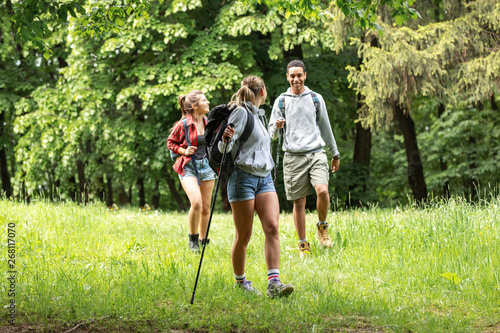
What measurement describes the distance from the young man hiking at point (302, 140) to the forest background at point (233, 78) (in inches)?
183

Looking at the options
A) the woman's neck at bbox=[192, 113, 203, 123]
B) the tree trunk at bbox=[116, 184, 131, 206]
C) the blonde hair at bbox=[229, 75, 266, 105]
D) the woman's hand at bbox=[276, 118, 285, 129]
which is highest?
the blonde hair at bbox=[229, 75, 266, 105]

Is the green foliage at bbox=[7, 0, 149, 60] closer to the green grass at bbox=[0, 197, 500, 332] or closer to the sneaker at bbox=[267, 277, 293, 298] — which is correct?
the green grass at bbox=[0, 197, 500, 332]

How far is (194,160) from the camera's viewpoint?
6207 millimetres

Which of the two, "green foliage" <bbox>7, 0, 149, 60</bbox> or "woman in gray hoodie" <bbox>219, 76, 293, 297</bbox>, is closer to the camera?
"woman in gray hoodie" <bbox>219, 76, 293, 297</bbox>

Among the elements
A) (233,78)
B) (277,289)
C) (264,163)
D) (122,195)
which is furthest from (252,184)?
(122,195)

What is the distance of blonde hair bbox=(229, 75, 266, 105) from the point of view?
4.37 meters

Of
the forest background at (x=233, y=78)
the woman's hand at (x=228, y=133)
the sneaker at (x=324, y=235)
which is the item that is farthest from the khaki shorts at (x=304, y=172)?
the forest background at (x=233, y=78)

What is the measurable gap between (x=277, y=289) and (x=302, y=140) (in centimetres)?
200

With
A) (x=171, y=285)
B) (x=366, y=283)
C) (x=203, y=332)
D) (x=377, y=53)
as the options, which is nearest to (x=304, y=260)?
(x=366, y=283)

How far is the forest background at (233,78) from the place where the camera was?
1162 centimetres

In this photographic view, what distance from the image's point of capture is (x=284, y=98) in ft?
19.1

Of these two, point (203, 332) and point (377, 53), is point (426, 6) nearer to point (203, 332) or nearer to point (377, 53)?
point (377, 53)

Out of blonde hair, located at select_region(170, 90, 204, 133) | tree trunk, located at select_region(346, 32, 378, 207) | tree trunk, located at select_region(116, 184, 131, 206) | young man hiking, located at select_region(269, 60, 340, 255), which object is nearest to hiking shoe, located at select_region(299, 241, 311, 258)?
young man hiking, located at select_region(269, 60, 340, 255)

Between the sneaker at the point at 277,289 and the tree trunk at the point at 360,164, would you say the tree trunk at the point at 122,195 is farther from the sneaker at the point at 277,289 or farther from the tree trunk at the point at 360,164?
the sneaker at the point at 277,289
